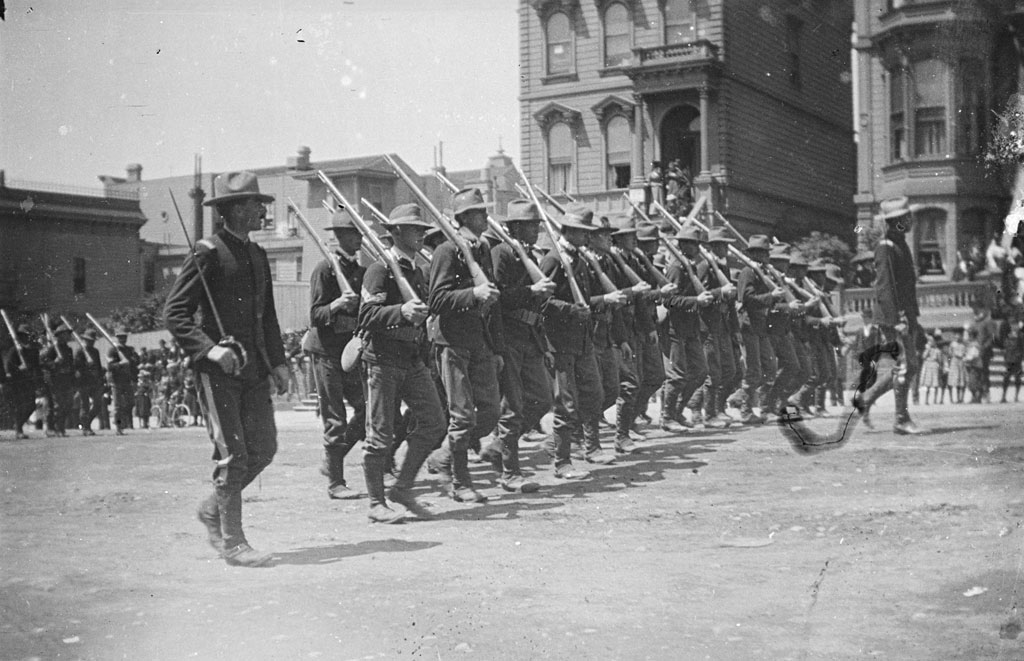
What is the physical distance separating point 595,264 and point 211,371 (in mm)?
4830

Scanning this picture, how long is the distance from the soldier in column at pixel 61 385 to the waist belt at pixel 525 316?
658cm

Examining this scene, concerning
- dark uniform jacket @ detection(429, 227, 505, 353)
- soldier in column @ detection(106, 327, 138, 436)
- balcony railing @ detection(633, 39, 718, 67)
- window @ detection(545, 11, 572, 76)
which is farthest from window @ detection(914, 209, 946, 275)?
soldier in column @ detection(106, 327, 138, 436)

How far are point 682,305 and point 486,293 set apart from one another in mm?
5002

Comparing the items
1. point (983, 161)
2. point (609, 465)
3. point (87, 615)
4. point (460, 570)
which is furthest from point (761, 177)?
point (87, 615)

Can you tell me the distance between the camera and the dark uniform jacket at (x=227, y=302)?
5.83m

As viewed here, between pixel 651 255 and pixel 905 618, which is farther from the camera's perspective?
pixel 651 255

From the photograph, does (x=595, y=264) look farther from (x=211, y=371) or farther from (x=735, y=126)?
(x=211, y=371)

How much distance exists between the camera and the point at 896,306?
9.68 meters

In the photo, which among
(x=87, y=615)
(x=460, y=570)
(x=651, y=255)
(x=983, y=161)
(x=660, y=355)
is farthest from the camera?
(x=651, y=255)

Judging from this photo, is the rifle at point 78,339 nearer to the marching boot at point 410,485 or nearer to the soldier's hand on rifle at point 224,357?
the marching boot at point 410,485

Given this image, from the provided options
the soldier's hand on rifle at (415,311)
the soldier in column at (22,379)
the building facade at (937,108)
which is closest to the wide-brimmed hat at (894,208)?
the building facade at (937,108)

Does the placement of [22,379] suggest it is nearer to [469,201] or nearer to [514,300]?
[514,300]

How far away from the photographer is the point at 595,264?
998 cm

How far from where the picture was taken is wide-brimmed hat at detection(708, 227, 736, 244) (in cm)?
1266
